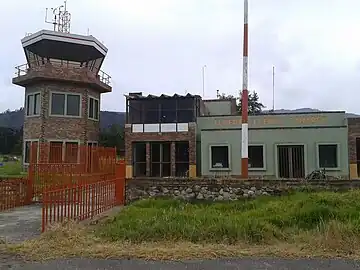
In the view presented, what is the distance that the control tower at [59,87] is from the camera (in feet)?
98.3

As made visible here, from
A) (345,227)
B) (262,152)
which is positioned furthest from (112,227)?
(262,152)

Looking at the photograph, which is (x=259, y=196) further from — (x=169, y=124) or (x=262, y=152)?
(x=169, y=124)

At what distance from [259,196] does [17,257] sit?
35.3 feet

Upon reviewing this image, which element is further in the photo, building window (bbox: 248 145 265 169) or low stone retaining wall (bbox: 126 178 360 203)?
building window (bbox: 248 145 265 169)

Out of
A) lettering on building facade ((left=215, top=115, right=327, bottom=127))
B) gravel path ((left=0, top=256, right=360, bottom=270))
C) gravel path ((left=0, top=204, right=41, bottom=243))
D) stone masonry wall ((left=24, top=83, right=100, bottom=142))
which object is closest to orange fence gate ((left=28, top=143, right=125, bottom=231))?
gravel path ((left=0, top=204, right=41, bottom=243))

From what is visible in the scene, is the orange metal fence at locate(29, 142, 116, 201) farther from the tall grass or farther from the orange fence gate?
the tall grass

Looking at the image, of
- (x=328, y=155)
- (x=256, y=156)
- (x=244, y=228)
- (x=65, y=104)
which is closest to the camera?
(x=244, y=228)

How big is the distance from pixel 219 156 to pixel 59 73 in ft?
41.1

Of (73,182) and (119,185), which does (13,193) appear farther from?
(119,185)

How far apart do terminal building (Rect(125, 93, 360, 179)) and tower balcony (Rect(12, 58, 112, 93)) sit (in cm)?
330

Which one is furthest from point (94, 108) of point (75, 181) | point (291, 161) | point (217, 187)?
point (217, 187)

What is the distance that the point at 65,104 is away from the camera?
30.6m

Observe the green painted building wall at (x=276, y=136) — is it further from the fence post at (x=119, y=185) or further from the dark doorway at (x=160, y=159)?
the fence post at (x=119, y=185)

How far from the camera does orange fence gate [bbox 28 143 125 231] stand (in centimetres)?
1006
